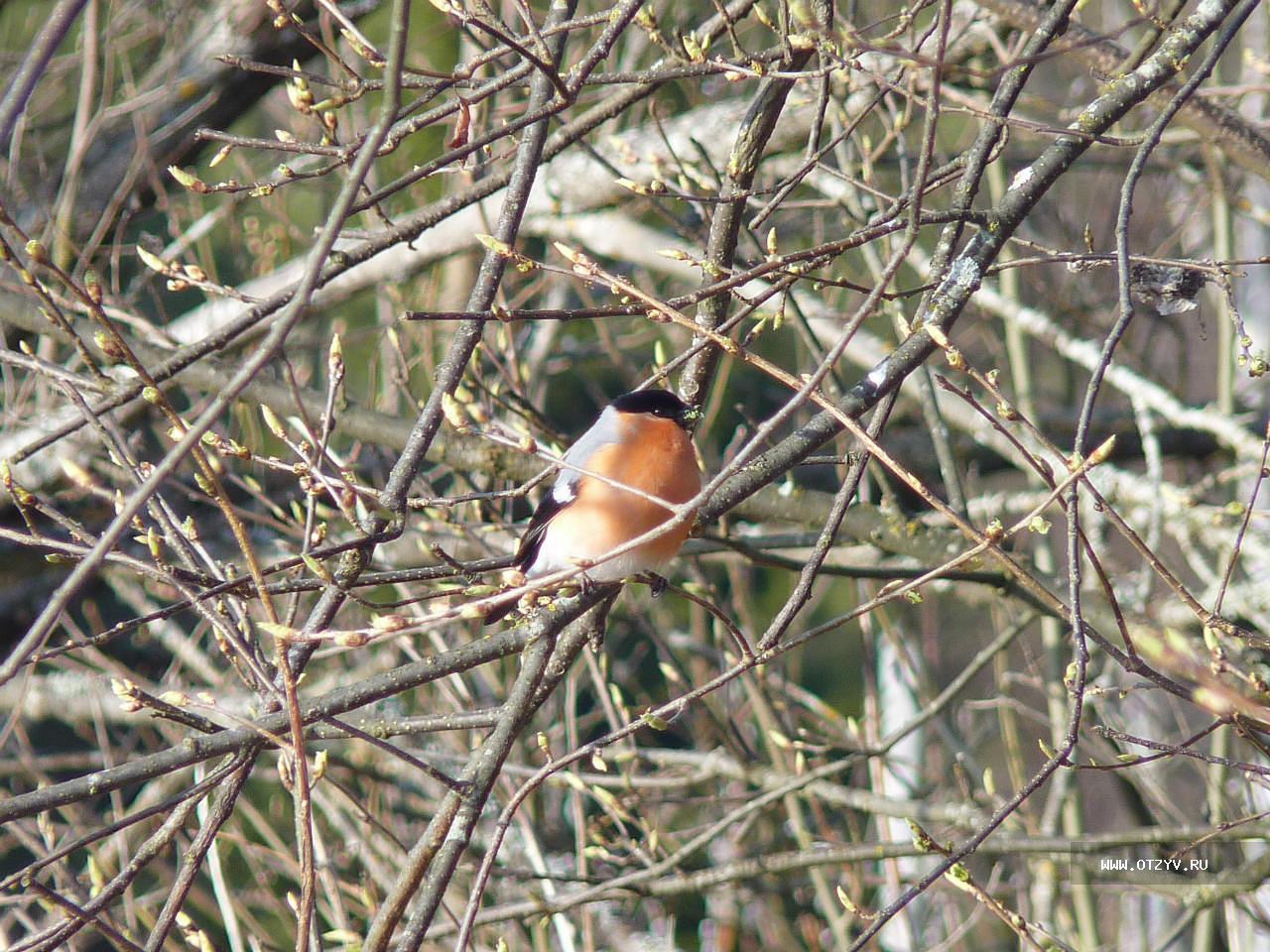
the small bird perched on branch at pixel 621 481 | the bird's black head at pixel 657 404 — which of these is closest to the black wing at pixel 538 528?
the small bird perched on branch at pixel 621 481

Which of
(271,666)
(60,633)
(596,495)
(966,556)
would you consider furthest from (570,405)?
(966,556)

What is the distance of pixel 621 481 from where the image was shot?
3012mm

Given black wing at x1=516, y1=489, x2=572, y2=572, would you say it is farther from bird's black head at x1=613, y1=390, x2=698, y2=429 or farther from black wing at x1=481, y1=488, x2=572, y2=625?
bird's black head at x1=613, y1=390, x2=698, y2=429

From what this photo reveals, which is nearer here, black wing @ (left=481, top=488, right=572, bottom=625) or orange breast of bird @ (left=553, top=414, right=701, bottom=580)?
orange breast of bird @ (left=553, top=414, right=701, bottom=580)

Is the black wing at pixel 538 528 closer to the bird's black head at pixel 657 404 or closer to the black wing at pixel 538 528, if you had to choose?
the black wing at pixel 538 528

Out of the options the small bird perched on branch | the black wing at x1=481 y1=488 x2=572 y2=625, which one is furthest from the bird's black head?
the black wing at x1=481 y1=488 x2=572 y2=625

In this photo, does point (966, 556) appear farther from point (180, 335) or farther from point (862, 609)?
point (180, 335)

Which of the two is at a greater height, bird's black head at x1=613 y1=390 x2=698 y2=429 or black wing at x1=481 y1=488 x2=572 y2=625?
bird's black head at x1=613 y1=390 x2=698 y2=429

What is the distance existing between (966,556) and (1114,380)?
291 centimetres

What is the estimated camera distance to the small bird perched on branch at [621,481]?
3000 millimetres

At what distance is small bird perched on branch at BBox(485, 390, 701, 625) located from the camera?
3000 mm

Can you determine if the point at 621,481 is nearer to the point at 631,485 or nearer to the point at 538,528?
the point at 631,485

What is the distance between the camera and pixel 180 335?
16.2 feet

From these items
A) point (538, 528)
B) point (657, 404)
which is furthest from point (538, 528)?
point (657, 404)
